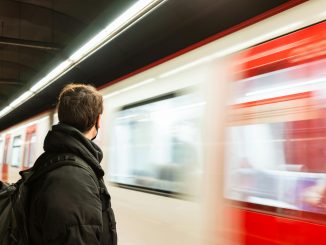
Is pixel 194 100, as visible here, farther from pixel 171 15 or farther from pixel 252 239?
pixel 171 15

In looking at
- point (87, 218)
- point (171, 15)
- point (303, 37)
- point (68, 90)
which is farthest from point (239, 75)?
point (171, 15)

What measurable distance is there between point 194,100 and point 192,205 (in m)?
0.70

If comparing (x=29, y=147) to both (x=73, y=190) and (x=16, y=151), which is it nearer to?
(x=16, y=151)

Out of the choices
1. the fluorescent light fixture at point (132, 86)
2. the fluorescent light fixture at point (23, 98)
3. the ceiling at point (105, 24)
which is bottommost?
the fluorescent light fixture at point (132, 86)

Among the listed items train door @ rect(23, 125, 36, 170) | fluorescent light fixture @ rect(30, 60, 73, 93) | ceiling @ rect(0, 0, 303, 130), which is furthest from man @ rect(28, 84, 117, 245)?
train door @ rect(23, 125, 36, 170)

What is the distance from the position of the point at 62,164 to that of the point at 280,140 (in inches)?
45.7

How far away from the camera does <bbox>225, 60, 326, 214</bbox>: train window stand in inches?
77.5

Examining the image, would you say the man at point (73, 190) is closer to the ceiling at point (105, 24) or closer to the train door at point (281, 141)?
the train door at point (281, 141)

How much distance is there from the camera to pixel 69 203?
1359 mm

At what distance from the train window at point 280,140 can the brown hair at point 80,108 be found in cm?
100

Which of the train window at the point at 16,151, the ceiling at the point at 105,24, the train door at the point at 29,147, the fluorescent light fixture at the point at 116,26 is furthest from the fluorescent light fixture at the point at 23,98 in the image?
the fluorescent light fixture at the point at 116,26

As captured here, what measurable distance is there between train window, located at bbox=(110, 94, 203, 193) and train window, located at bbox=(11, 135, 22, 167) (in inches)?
211

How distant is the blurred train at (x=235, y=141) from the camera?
202 centimetres

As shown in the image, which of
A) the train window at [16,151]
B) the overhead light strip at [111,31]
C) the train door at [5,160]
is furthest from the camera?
the train door at [5,160]
